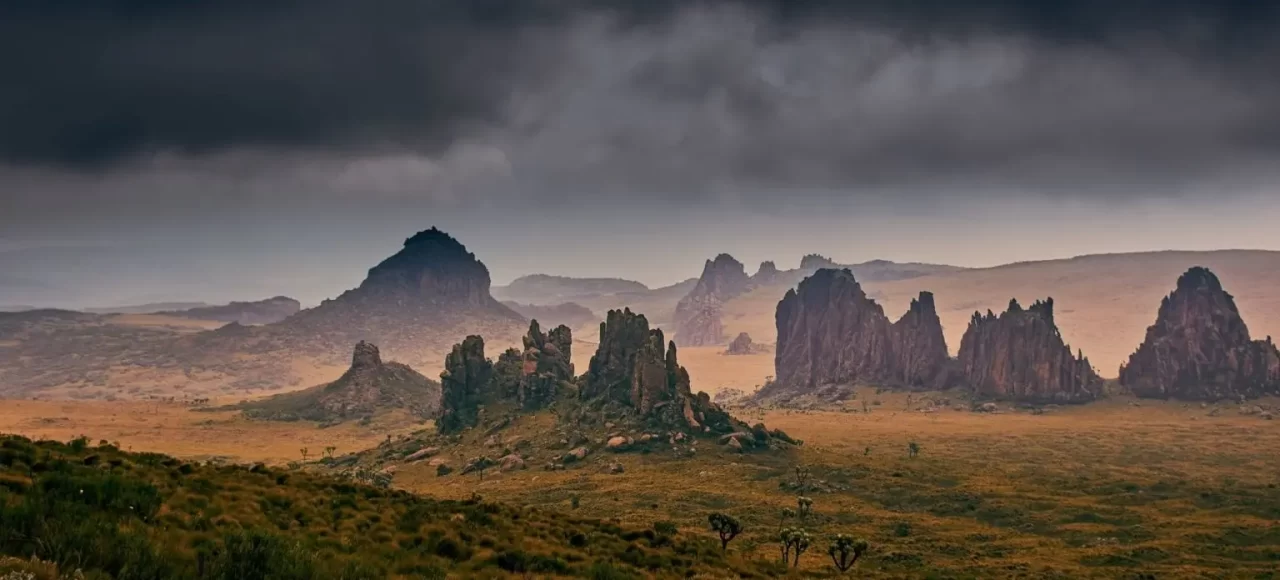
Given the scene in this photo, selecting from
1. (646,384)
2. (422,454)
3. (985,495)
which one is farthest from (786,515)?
(422,454)

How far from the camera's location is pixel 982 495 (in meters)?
114

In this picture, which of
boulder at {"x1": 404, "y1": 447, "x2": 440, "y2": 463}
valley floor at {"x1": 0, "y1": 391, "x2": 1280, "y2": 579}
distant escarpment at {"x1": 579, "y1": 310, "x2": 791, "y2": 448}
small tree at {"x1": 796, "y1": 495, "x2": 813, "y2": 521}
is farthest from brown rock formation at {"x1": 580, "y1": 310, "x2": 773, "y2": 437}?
small tree at {"x1": 796, "y1": 495, "x2": 813, "y2": 521}

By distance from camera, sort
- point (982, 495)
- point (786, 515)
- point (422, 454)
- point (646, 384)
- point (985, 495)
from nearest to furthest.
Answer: point (786, 515), point (985, 495), point (982, 495), point (422, 454), point (646, 384)

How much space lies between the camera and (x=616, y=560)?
3547cm

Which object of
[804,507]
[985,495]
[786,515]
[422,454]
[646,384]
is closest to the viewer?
[786,515]

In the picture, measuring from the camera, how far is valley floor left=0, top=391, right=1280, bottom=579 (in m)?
75.7

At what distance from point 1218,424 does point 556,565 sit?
236841mm

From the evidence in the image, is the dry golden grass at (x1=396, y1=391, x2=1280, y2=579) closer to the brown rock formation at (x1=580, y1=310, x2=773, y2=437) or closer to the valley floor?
the valley floor

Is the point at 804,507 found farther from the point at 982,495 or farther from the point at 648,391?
the point at 648,391

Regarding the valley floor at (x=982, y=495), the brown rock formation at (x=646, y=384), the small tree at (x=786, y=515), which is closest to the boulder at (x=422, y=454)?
the valley floor at (x=982, y=495)

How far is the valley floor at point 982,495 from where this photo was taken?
75.7 metres

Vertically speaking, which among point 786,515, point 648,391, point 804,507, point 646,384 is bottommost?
point 786,515

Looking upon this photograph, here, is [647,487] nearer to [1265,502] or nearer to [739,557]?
[739,557]

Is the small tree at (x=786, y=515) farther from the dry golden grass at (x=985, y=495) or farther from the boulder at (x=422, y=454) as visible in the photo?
the boulder at (x=422, y=454)
